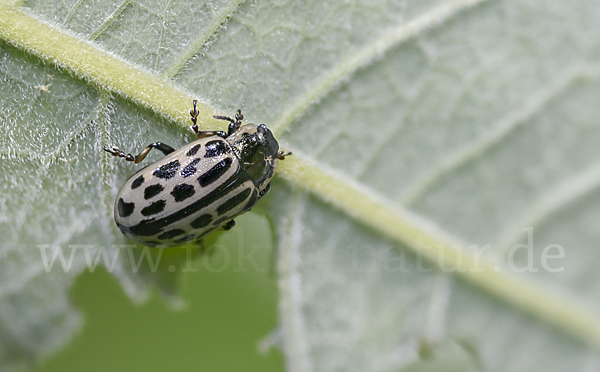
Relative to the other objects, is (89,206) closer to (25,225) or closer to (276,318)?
(25,225)

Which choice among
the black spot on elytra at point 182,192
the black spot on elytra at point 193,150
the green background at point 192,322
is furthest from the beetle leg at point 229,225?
the black spot on elytra at point 193,150

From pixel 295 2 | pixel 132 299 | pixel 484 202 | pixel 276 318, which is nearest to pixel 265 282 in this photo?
pixel 276 318

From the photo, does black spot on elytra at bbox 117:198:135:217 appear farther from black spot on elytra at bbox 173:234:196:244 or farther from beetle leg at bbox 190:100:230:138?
beetle leg at bbox 190:100:230:138

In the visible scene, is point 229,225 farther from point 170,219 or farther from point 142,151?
point 142,151

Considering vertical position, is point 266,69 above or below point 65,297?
above

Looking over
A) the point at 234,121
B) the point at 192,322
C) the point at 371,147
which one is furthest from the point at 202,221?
the point at 371,147
